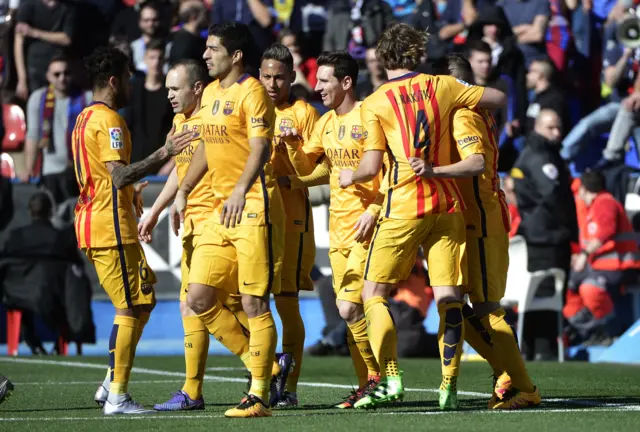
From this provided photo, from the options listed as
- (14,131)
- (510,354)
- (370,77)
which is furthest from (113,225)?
(14,131)

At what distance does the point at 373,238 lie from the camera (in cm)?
757

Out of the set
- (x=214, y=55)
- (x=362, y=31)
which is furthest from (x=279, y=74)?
(x=362, y=31)

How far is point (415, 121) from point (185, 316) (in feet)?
6.40

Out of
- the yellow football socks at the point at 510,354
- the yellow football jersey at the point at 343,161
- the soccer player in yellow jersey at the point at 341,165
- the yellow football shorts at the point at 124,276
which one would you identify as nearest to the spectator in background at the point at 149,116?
the soccer player in yellow jersey at the point at 341,165

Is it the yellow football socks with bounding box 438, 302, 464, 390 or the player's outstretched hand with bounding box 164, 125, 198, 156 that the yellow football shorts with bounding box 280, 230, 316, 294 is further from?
the yellow football socks with bounding box 438, 302, 464, 390

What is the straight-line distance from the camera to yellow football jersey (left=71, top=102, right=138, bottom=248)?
8102mm

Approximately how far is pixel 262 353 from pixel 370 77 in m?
8.76

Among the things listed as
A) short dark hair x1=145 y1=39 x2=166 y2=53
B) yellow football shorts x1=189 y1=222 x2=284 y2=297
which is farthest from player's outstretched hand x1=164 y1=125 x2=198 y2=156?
short dark hair x1=145 y1=39 x2=166 y2=53

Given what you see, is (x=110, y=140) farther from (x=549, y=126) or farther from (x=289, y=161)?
(x=549, y=126)

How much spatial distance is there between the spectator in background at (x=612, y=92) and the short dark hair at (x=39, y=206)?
6.04 m

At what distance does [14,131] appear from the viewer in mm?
16094

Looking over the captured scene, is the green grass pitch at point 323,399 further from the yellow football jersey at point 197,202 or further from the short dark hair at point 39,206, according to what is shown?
the short dark hair at point 39,206

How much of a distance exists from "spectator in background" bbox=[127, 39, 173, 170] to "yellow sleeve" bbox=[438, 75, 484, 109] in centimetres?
813

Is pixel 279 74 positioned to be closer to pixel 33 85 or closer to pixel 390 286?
pixel 390 286
